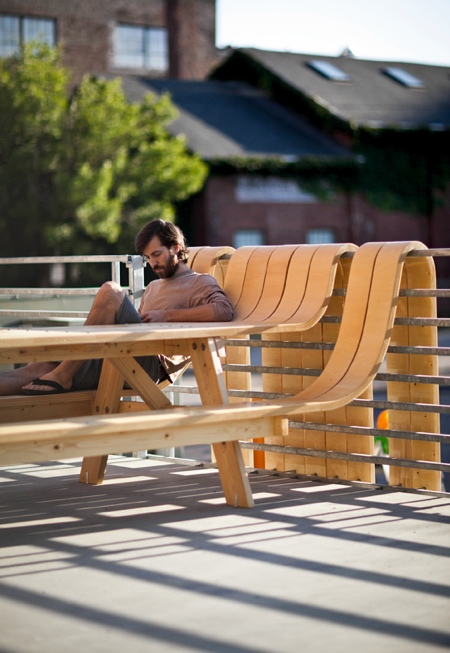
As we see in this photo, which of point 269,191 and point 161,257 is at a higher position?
point 269,191

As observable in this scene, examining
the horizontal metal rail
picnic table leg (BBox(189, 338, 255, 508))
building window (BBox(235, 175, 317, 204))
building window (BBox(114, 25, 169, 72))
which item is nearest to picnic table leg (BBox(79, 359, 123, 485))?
picnic table leg (BBox(189, 338, 255, 508))

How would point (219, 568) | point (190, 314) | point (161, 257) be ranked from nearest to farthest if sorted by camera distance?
1. point (219, 568)
2. point (190, 314)
3. point (161, 257)

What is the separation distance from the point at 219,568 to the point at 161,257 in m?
2.37

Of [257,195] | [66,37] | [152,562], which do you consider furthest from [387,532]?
[66,37]

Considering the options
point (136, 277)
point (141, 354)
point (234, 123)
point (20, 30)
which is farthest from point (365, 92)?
point (141, 354)

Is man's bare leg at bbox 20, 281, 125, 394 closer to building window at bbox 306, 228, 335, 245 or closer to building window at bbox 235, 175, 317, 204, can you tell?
building window at bbox 235, 175, 317, 204

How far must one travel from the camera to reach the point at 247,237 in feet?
107

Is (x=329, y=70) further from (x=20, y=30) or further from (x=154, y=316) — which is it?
(x=154, y=316)

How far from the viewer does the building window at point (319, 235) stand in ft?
110

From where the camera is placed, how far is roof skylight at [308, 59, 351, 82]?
37031mm

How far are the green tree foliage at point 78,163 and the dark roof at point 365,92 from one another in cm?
692

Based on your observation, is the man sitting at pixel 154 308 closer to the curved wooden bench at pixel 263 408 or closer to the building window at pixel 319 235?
the curved wooden bench at pixel 263 408

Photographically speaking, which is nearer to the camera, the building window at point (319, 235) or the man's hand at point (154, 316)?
the man's hand at point (154, 316)

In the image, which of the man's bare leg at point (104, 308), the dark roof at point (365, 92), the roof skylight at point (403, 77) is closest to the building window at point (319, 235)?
the dark roof at point (365, 92)
